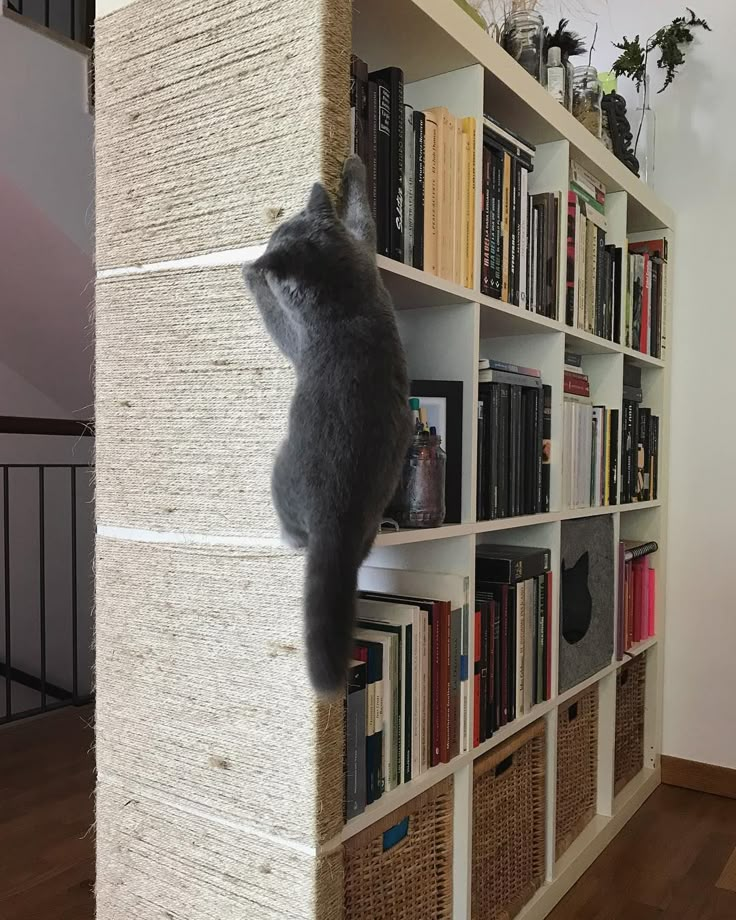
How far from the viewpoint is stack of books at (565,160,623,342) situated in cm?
176

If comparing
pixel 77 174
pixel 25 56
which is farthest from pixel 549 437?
pixel 25 56

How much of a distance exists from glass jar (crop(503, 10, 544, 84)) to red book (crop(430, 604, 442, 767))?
1.09m

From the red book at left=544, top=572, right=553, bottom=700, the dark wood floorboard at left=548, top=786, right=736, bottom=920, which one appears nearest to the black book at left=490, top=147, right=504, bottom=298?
the red book at left=544, top=572, right=553, bottom=700

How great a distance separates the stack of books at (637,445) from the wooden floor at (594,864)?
866 millimetres

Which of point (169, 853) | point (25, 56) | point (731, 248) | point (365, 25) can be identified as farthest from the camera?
point (25, 56)

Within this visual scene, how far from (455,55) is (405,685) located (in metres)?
1.02

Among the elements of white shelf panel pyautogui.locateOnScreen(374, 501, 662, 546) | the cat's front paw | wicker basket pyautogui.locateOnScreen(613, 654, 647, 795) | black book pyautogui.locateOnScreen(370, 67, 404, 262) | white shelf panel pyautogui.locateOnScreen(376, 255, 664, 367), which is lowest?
wicker basket pyautogui.locateOnScreen(613, 654, 647, 795)

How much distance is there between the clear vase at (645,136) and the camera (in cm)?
230

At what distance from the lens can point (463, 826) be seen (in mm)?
A: 1377

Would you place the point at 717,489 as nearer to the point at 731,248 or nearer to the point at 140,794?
the point at 731,248

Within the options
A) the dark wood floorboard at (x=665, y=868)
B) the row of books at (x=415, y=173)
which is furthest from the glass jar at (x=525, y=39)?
the dark wood floorboard at (x=665, y=868)

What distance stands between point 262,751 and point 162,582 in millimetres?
269

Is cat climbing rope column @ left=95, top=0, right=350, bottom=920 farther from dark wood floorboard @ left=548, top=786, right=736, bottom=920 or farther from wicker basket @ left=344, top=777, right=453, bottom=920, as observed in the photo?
dark wood floorboard @ left=548, top=786, right=736, bottom=920

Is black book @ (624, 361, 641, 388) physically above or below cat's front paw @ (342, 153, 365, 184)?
below
